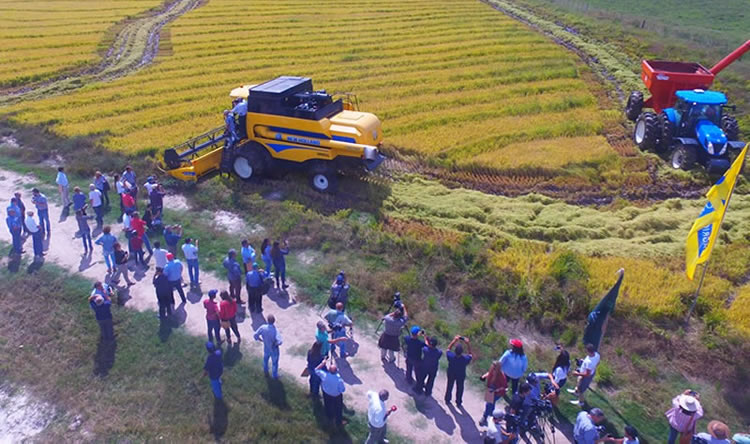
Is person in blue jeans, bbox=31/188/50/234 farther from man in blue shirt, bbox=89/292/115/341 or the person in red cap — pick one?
the person in red cap

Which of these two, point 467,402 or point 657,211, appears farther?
point 657,211

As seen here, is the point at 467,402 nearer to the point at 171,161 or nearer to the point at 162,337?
the point at 162,337

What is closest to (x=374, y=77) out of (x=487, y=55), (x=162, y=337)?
(x=487, y=55)

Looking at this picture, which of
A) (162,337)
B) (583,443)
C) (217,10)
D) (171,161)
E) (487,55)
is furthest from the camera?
(217,10)

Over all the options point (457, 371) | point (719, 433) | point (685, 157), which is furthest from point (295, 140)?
point (719, 433)

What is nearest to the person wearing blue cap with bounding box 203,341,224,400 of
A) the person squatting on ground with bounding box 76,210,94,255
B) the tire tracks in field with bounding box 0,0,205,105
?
the person squatting on ground with bounding box 76,210,94,255
